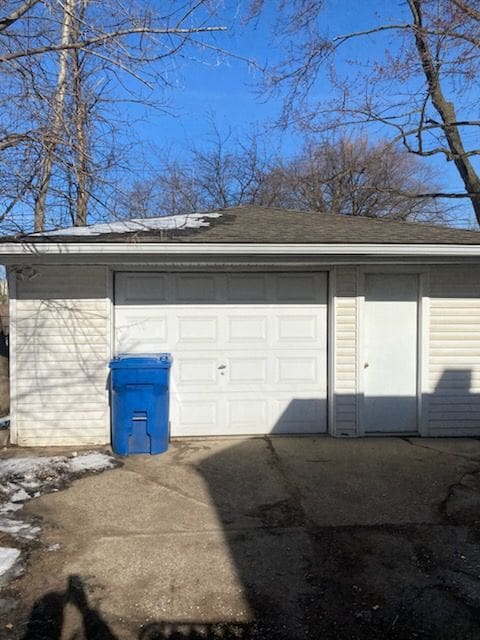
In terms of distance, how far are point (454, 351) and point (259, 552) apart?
14.8 feet

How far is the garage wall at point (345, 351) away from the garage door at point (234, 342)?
0.24 m

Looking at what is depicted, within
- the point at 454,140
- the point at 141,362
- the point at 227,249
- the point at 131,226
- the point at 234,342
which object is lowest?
the point at 141,362

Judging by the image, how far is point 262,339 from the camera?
23.1 feet

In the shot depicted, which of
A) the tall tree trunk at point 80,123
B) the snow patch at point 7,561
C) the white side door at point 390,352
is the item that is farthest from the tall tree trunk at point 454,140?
the snow patch at point 7,561

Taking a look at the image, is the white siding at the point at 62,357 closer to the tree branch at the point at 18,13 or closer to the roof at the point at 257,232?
the roof at the point at 257,232

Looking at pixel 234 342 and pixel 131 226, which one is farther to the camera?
pixel 234 342

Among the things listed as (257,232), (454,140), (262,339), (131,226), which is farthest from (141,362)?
(454,140)

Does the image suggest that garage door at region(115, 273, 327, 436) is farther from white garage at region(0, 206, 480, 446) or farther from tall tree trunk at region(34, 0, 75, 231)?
tall tree trunk at region(34, 0, 75, 231)

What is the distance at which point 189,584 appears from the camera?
3303 mm

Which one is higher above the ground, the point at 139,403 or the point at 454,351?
the point at 454,351

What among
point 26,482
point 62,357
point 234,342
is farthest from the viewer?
point 234,342

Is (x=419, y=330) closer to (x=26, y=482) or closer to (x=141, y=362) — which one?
(x=141, y=362)

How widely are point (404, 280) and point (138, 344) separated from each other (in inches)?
146

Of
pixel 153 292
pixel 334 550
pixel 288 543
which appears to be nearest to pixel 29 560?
pixel 288 543
